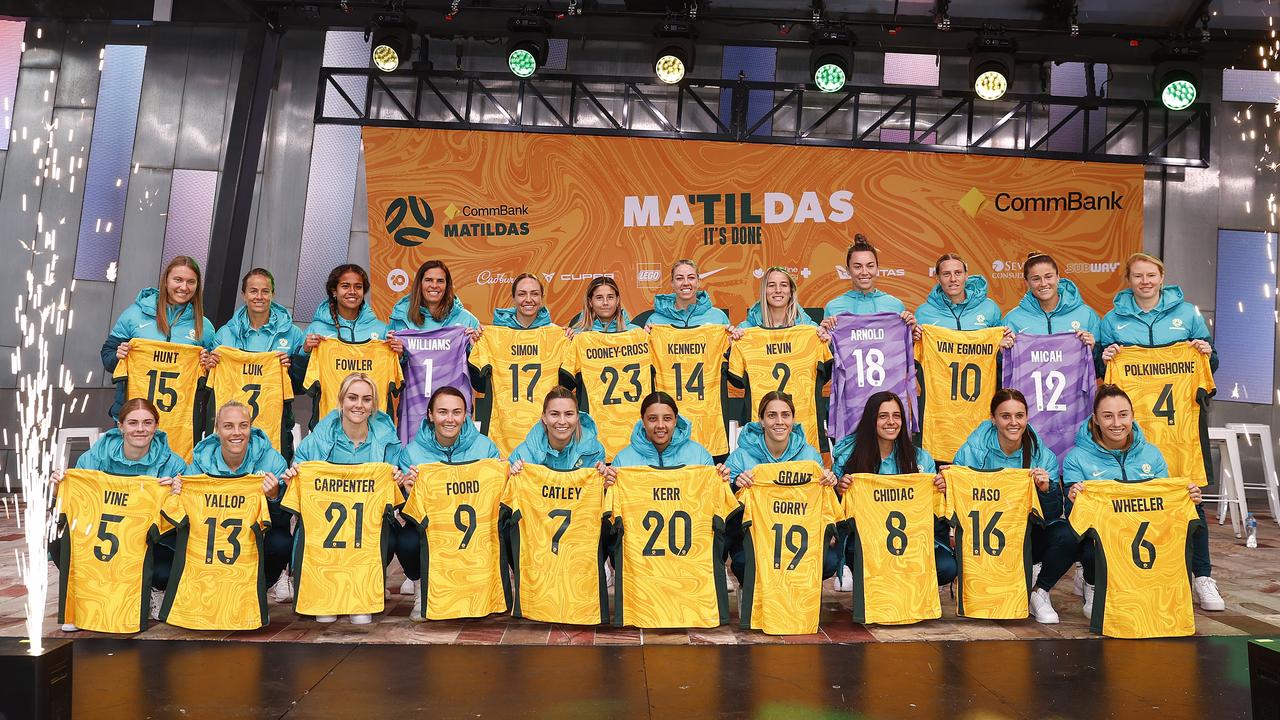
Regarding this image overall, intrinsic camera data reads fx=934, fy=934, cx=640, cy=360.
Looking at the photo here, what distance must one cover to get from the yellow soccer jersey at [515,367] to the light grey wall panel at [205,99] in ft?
22.7

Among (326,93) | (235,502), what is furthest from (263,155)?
(235,502)

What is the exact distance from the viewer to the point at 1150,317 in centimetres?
631

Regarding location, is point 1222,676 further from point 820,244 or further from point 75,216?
point 75,216

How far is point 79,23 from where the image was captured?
38.2 ft

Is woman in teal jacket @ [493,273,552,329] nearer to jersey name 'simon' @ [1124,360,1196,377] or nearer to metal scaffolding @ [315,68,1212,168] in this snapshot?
jersey name 'simon' @ [1124,360,1196,377]

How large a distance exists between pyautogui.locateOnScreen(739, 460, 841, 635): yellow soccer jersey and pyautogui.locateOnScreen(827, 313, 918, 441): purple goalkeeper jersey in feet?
4.26

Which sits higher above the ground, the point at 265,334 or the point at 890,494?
the point at 265,334

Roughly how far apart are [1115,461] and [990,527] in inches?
34.6

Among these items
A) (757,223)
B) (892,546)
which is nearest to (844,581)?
(892,546)

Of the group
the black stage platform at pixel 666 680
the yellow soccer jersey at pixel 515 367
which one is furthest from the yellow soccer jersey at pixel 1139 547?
the yellow soccer jersey at pixel 515 367

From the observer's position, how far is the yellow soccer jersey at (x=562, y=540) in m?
5.21

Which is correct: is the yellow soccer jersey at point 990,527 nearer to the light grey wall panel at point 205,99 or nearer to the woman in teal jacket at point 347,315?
the woman in teal jacket at point 347,315

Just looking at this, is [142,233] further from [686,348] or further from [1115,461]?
[1115,461]

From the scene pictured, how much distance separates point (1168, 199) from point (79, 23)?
13.5 metres
